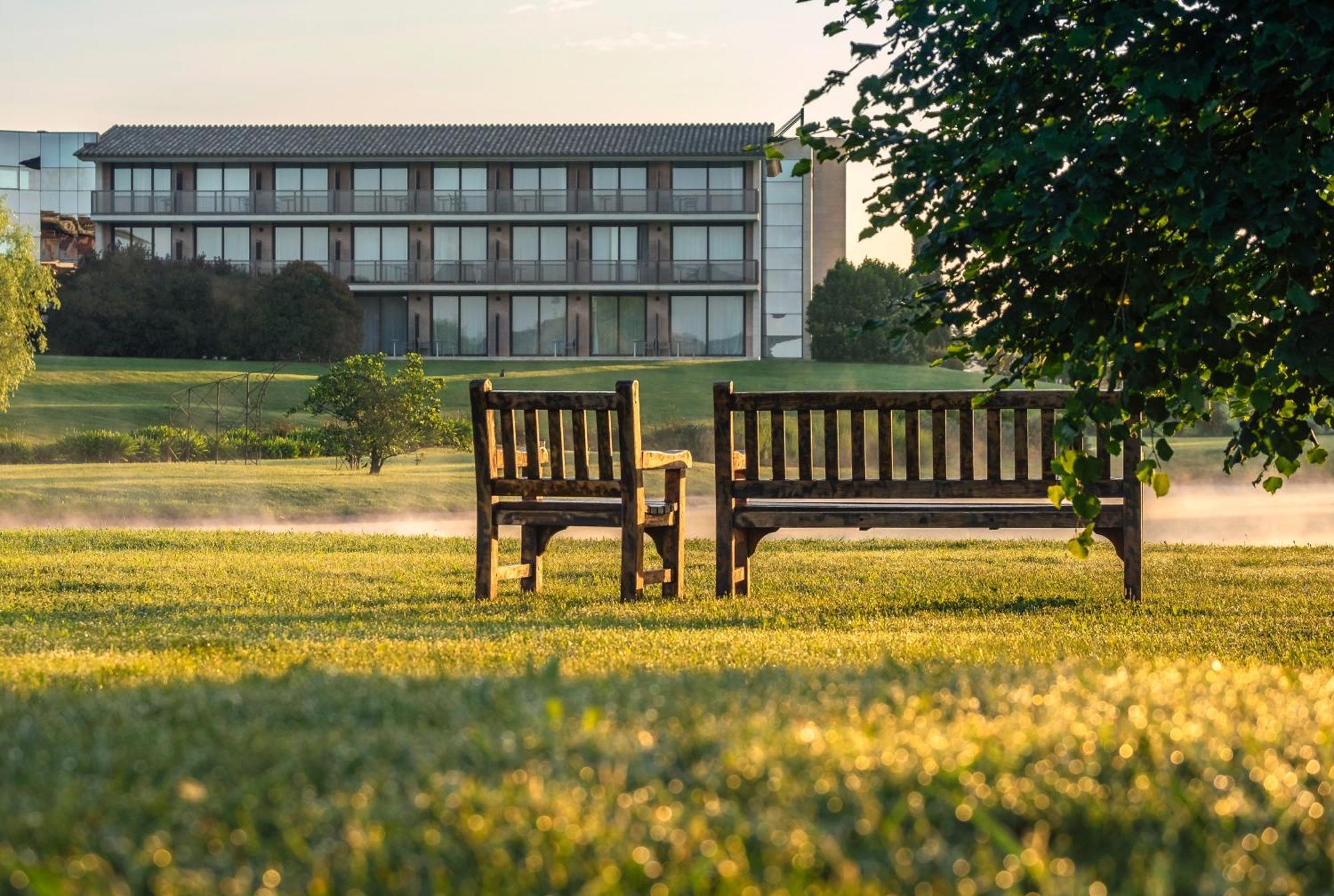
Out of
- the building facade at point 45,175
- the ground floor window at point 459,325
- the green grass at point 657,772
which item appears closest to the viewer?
the green grass at point 657,772

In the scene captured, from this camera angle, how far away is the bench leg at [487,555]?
9078mm

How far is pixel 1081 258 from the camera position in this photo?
6312mm

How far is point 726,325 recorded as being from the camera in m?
58.2

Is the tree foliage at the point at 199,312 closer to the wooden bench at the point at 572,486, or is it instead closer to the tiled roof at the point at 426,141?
the tiled roof at the point at 426,141

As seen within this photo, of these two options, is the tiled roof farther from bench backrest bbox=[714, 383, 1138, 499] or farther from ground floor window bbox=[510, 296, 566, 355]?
bench backrest bbox=[714, 383, 1138, 499]

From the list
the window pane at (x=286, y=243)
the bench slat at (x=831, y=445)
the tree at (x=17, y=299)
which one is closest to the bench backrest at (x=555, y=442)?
the bench slat at (x=831, y=445)

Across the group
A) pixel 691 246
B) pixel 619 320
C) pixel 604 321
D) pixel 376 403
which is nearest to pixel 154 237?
pixel 604 321

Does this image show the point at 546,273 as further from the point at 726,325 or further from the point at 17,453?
the point at 17,453

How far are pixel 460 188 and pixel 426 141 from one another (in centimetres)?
240

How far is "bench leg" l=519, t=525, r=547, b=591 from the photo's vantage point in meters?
9.45

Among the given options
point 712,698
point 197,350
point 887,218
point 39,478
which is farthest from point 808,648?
point 197,350

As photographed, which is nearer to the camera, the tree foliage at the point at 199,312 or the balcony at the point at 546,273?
the tree foliage at the point at 199,312

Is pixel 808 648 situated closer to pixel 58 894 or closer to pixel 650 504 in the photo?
pixel 650 504

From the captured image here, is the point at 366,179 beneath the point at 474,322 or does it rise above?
above
